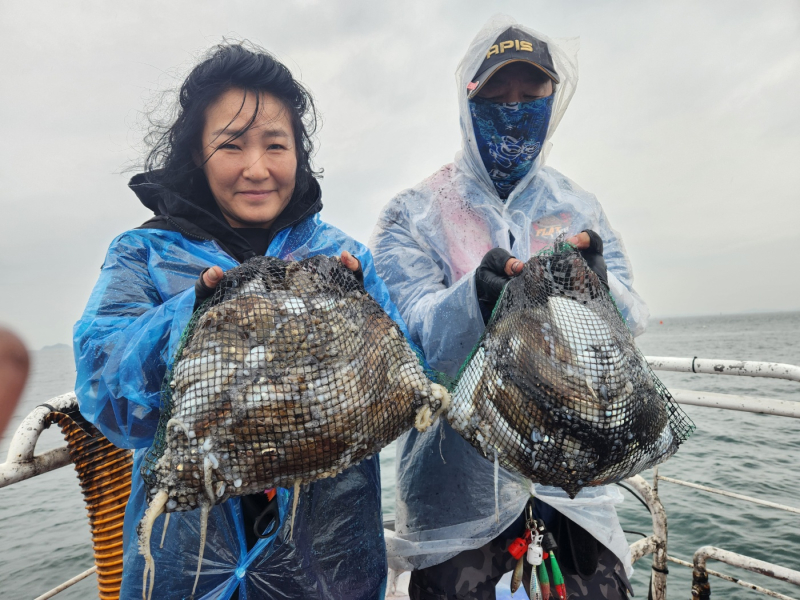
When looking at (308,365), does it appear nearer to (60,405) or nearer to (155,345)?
(155,345)

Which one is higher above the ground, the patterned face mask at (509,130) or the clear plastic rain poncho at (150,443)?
the patterned face mask at (509,130)

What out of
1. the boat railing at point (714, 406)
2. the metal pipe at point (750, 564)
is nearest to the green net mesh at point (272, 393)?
the boat railing at point (714, 406)

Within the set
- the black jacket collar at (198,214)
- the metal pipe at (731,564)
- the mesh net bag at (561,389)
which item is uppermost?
the black jacket collar at (198,214)

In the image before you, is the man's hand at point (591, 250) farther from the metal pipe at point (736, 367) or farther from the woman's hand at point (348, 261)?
the metal pipe at point (736, 367)

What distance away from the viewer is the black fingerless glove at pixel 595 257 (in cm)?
184

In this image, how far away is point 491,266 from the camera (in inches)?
72.1

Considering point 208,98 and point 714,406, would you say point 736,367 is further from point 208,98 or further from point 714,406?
point 208,98

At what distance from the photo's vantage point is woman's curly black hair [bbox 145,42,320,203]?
1963 millimetres

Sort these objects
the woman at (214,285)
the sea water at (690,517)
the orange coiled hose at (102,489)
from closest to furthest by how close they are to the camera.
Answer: the woman at (214,285) < the orange coiled hose at (102,489) < the sea water at (690,517)

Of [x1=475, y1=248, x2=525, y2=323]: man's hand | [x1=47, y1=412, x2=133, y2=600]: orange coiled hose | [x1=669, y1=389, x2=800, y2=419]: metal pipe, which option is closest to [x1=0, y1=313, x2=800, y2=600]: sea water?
[x1=47, y1=412, x2=133, y2=600]: orange coiled hose

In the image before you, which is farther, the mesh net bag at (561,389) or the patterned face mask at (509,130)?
the patterned face mask at (509,130)

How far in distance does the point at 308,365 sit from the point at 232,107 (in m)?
1.23

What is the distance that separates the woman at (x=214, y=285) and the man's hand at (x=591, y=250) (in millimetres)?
813

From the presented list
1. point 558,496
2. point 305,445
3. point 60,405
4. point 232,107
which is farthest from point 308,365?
point 60,405
